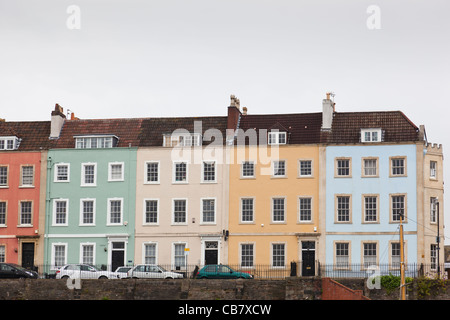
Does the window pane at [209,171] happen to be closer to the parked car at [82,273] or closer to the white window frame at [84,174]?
the white window frame at [84,174]

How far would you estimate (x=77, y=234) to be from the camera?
80.6 metres

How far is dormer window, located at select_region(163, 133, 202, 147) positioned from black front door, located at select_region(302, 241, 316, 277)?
11228 millimetres

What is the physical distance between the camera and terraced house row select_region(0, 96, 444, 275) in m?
77.1

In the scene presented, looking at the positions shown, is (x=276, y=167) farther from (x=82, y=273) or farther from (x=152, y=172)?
(x=82, y=273)

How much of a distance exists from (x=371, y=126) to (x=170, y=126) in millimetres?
15107

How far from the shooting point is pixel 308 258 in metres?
77.6

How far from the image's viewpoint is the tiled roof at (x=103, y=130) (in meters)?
82.6

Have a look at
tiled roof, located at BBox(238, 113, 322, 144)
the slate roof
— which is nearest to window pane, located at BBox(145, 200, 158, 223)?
the slate roof

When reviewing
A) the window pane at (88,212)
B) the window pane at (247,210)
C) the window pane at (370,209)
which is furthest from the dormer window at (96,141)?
the window pane at (370,209)
